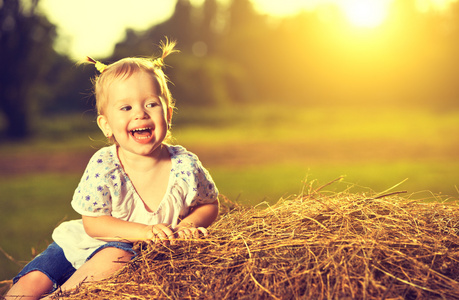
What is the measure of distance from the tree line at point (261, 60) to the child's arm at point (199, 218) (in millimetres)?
15908

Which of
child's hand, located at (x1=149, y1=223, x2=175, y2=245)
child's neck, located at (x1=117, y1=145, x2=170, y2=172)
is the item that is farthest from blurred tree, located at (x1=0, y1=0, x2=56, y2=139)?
child's hand, located at (x1=149, y1=223, x2=175, y2=245)

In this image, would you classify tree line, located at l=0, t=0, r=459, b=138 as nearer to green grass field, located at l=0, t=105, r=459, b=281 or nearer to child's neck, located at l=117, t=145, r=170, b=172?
green grass field, located at l=0, t=105, r=459, b=281

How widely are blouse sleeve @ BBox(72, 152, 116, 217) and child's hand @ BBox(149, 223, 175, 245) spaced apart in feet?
1.40

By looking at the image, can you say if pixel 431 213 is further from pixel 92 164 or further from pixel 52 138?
pixel 52 138

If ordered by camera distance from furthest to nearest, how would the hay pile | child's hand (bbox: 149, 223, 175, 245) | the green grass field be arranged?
the green grass field → child's hand (bbox: 149, 223, 175, 245) → the hay pile

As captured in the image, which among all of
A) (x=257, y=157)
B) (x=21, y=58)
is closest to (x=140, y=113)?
(x=257, y=157)

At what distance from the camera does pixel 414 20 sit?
90.0 ft

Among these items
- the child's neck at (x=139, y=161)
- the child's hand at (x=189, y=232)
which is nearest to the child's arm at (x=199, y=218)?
the child's hand at (x=189, y=232)

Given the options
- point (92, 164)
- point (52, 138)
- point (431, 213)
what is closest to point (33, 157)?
point (52, 138)

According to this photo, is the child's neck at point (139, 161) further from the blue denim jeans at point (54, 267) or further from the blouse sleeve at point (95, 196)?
the blue denim jeans at point (54, 267)

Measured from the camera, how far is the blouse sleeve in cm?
325

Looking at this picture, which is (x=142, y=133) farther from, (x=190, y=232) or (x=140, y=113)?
(x=190, y=232)

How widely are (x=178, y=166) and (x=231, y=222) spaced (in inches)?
22.1

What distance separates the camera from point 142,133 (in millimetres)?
3346
